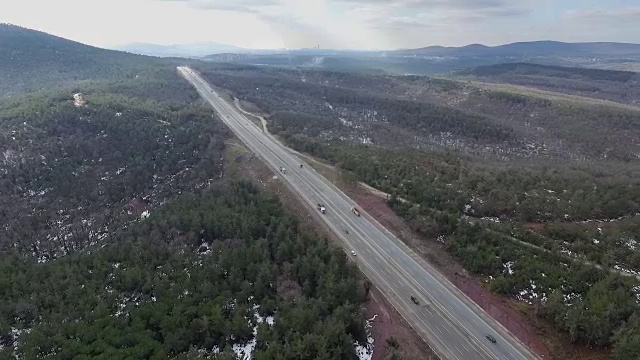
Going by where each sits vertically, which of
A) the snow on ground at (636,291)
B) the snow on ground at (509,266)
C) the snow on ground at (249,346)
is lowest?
the snow on ground at (249,346)

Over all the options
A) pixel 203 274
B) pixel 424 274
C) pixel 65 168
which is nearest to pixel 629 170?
pixel 424 274

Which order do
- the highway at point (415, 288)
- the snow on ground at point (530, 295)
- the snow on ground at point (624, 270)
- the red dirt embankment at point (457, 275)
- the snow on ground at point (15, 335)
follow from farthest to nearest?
1. the snow on ground at point (624, 270)
2. the snow on ground at point (530, 295)
3. the red dirt embankment at point (457, 275)
4. the highway at point (415, 288)
5. the snow on ground at point (15, 335)

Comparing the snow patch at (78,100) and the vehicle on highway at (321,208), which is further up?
the snow patch at (78,100)

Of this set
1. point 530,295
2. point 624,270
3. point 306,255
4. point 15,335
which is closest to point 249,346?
point 306,255

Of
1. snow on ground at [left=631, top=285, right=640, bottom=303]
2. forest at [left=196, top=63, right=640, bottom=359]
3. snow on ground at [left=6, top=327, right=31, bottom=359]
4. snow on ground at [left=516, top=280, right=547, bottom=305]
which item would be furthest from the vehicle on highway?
snow on ground at [left=631, top=285, right=640, bottom=303]

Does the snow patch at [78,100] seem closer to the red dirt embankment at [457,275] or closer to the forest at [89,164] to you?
the forest at [89,164]

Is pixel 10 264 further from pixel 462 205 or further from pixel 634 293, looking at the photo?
pixel 634 293

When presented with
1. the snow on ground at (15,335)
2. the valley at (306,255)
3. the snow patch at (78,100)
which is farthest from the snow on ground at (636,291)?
the snow patch at (78,100)
